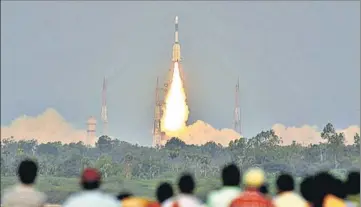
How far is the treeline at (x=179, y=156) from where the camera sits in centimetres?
9156

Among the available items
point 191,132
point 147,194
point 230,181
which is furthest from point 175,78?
point 230,181

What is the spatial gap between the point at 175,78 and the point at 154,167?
8.41 metres

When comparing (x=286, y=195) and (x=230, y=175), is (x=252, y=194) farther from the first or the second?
(x=230, y=175)

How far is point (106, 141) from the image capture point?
10656cm

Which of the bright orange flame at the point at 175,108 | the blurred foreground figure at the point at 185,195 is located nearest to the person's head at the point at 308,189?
the blurred foreground figure at the point at 185,195

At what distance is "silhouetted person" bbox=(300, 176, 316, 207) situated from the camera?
46.8ft

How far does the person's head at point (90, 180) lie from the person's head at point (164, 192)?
1.93 m

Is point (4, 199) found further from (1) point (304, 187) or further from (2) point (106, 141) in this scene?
A: (2) point (106, 141)

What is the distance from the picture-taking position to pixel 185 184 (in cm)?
1482

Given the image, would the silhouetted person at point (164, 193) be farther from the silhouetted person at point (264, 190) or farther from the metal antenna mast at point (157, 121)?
the metal antenna mast at point (157, 121)

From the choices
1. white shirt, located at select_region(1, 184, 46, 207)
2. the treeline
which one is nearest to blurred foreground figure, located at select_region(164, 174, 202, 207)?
white shirt, located at select_region(1, 184, 46, 207)

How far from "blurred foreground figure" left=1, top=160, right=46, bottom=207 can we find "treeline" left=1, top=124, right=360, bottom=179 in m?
73.6

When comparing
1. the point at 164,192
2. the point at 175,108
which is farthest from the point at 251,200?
the point at 175,108

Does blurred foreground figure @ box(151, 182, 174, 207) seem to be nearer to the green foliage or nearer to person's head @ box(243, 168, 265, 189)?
person's head @ box(243, 168, 265, 189)
